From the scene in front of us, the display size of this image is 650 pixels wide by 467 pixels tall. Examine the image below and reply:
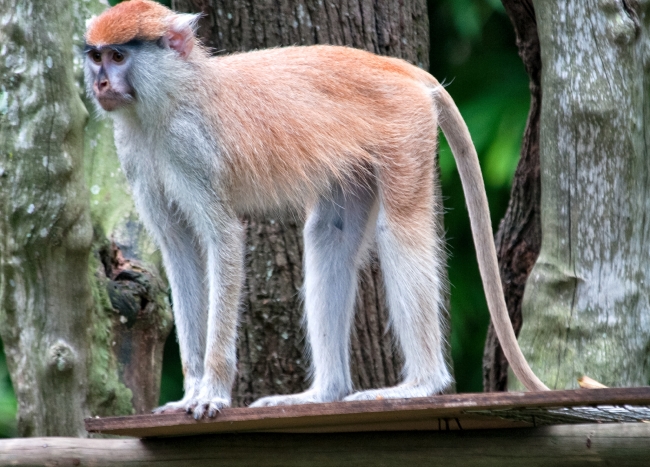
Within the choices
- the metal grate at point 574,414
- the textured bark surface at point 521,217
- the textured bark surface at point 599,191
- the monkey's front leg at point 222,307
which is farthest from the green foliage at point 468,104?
the metal grate at point 574,414

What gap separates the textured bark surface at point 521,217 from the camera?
470 centimetres

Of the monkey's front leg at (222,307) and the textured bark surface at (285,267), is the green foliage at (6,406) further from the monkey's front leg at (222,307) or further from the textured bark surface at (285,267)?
the monkey's front leg at (222,307)

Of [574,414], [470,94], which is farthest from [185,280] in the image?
[470,94]

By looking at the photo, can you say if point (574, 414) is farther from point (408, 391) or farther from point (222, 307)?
point (222, 307)

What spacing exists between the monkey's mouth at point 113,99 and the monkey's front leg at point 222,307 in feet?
1.94

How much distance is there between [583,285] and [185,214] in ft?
5.62

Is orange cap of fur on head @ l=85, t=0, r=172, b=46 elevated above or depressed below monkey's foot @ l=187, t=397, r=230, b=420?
above

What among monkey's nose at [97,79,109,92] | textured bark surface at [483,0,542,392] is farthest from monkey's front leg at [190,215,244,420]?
textured bark surface at [483,0,542,392]

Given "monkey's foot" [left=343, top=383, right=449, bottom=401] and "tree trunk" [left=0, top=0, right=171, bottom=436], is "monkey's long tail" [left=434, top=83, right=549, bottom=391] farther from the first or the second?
"tree trunk" [left=0, top=0, right=171, bottom=436]

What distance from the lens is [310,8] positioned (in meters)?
4.76

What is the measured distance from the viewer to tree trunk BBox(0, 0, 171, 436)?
11.7ft

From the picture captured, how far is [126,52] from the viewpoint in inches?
135

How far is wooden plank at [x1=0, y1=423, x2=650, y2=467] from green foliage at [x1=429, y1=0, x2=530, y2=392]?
3.40 meters

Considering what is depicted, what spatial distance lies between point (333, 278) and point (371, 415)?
122 centimetres
